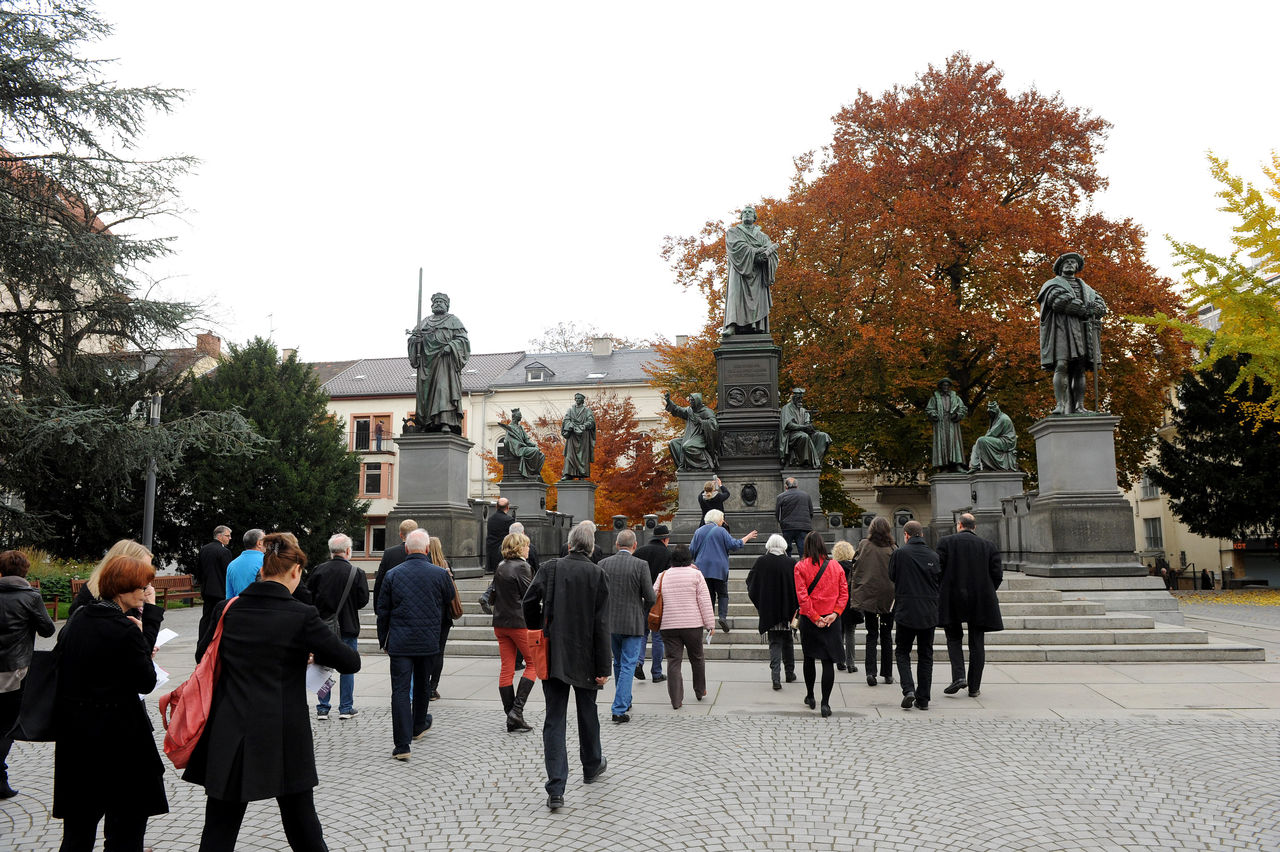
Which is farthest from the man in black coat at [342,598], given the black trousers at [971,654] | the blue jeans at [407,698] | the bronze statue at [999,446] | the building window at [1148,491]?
the building window at [1148,491]

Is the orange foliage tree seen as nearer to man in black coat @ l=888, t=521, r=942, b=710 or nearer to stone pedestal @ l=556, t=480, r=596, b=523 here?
stone pedestal @ l=556, t=480, r=596, b=523

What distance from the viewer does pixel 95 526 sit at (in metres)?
28.8

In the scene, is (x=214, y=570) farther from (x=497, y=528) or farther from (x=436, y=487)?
(x=497, y=528)

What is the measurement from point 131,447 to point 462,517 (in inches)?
296

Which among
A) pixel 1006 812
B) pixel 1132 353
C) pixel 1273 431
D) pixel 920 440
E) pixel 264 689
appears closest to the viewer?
pixel 264 689

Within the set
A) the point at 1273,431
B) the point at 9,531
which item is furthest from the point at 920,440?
the point at 9,531

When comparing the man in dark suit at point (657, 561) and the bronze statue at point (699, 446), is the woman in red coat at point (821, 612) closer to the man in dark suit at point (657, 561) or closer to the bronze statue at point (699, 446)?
the man in dark suit at point (657, 561)

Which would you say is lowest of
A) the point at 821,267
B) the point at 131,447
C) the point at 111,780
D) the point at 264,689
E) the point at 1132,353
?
the point at 111,780

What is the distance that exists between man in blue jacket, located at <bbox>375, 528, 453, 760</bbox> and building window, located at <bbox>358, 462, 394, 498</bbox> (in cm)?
4791

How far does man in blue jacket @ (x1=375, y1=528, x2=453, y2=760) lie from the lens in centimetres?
707

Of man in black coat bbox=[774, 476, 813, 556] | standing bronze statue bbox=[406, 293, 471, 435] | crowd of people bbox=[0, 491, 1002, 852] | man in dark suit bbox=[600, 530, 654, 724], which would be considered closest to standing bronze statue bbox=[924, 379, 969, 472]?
man in black coat bbox=[774, 476, 813, 556]

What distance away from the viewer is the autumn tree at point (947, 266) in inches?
969

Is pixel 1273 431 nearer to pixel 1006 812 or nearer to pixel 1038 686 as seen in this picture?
pixel 1038 686

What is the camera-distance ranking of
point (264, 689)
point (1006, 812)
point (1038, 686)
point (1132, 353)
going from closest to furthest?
point (264, 689), point (1006, 812), point (1038, 686), point (1132, 353)
